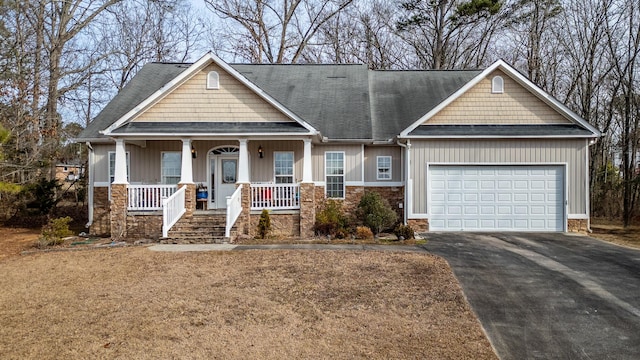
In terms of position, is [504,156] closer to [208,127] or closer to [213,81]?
[208,127]

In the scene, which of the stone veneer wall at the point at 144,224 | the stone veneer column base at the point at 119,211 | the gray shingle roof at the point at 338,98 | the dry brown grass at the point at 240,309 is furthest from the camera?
the gray shingle roof at the point at 338,98

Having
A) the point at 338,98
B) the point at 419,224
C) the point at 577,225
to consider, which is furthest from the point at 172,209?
the point at 577,225

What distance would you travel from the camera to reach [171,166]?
16719mm

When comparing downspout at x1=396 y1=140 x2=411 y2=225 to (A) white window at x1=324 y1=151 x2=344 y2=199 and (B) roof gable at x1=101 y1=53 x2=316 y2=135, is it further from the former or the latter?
A: (B) roof gable at x1=101 y1=53 x2=316 y2=135

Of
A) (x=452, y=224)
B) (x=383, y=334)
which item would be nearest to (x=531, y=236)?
(x=452, y=224)

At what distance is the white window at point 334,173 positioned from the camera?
1659cm

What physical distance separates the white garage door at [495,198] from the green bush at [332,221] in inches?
124

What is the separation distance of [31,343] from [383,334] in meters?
4.73

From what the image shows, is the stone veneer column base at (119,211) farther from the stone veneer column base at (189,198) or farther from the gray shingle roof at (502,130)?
the gray shingle roof at (502,130)

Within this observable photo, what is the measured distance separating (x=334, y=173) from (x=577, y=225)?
28.6ft

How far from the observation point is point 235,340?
19.1 ft

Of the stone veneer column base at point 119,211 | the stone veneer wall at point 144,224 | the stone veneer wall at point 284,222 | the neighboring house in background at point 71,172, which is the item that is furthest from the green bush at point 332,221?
the neighboring house in background at point 71,172

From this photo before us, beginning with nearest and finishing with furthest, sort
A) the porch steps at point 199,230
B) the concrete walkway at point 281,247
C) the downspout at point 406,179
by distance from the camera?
the concrete walkway at point 281,247 → the porch steps at point 199,230 → the downspout at point 406,179

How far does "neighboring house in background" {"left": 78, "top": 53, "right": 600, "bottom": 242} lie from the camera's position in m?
14.5
